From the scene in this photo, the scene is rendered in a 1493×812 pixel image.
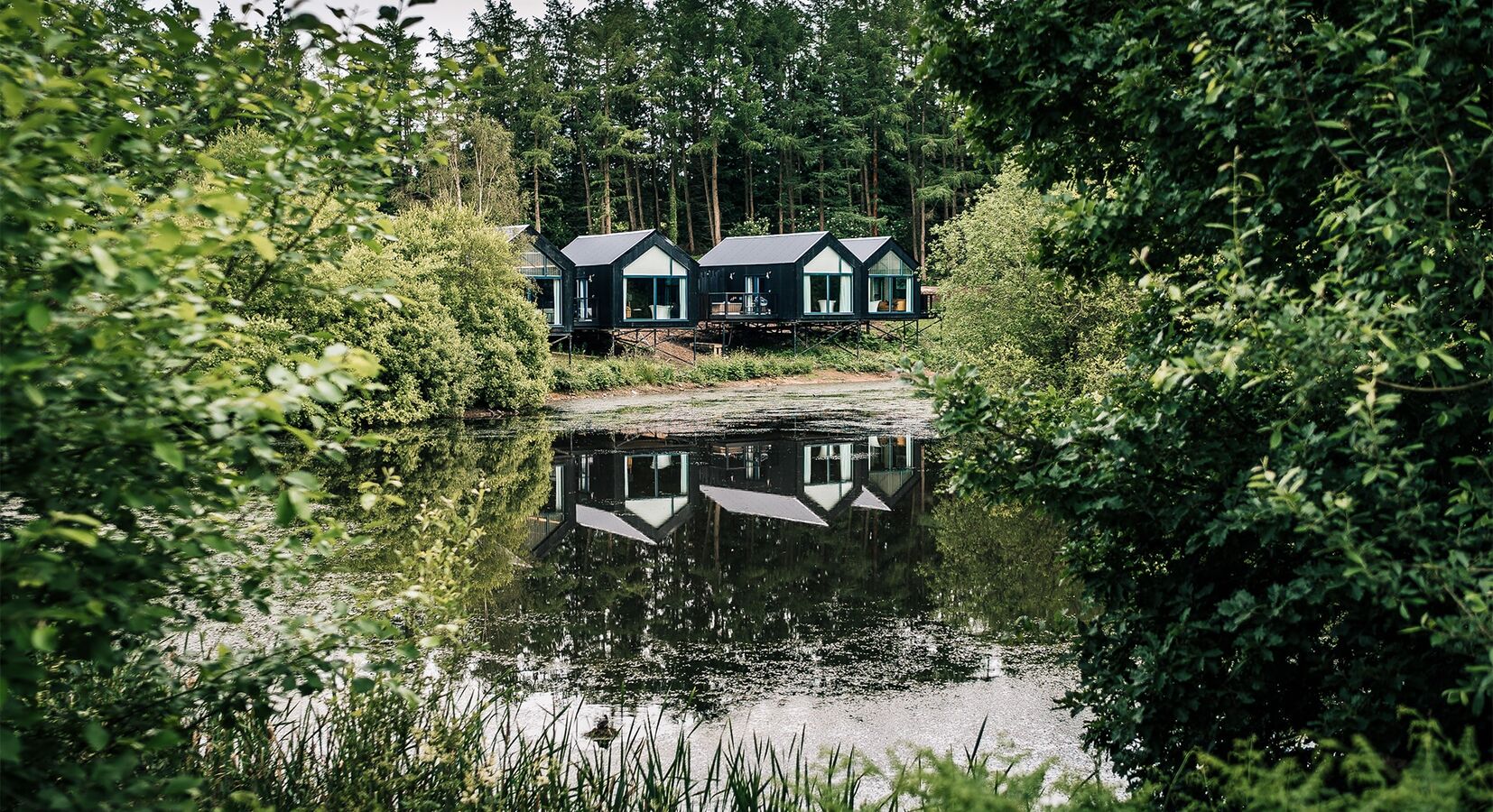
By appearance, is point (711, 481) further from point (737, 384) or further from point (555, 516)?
point (737, 384)

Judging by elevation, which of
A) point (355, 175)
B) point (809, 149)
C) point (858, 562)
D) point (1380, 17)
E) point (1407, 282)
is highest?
point (809, 149)

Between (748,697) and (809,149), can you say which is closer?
(748,697)

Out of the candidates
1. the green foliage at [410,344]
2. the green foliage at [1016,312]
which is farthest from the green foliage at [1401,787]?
the green foliage at [410,344]

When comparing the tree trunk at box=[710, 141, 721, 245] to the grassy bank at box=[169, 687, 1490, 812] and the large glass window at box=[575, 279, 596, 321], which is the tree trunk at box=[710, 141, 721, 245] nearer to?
the large glass window at box=[575, 279, 596, 321]

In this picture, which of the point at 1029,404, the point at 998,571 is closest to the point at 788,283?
the point at 998,571

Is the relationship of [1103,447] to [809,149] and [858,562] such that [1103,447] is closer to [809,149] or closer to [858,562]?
[858,562]

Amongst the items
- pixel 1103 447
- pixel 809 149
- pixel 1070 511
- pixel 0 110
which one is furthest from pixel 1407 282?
pixel 809 149

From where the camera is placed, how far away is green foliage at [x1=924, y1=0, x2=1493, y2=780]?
3.63 meters

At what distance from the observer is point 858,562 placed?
44.7 ft

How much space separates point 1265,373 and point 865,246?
43.8 m

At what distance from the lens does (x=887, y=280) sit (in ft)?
155

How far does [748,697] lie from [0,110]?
264 inches

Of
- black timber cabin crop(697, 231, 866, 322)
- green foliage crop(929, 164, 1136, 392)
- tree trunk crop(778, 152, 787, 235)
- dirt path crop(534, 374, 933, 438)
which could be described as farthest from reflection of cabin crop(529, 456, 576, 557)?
tree trunk crop(778, 152, 787, 235)

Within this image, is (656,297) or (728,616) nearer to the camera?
(728,616)
